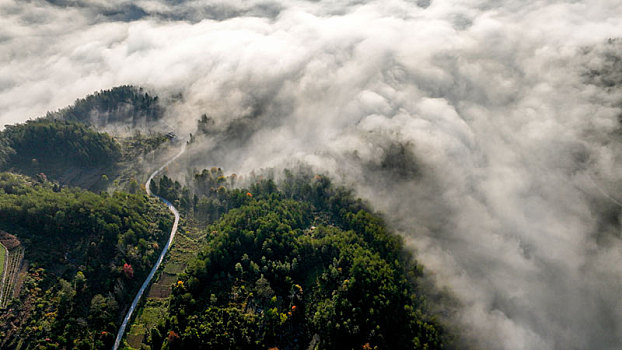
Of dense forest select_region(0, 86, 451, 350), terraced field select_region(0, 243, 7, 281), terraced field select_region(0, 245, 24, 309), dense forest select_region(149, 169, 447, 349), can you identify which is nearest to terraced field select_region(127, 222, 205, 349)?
dense forest select_region(0, 86, 451, 350)

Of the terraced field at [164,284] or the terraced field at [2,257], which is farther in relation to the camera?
the terraced field at [2,257]

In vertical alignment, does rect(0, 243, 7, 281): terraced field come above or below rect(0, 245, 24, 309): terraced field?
above

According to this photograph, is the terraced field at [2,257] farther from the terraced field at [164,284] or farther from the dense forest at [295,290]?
the dense forest at [295,290]

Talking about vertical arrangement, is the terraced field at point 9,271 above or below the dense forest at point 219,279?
above

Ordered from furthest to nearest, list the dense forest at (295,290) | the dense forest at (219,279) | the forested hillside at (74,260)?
the dense forest at (295,290), the dense forest at (219,279), the forested hillside at (74,260)

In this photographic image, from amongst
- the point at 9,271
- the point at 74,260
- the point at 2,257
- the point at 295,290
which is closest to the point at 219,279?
the point at 295,290

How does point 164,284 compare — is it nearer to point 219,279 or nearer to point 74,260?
point 219,279

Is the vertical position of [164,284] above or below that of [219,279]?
below

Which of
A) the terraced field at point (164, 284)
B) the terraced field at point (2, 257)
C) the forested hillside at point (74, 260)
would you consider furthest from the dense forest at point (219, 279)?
the terraced field at point (2, 257)

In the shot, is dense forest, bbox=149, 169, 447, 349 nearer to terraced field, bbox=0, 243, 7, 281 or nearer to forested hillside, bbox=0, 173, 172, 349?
forested hillside, bbox=0, 173, 172, 349

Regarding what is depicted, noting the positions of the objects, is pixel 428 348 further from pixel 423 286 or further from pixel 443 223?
pixel 443 223

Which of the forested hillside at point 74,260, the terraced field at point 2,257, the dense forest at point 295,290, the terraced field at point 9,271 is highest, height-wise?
the terraced field at point 2,257
